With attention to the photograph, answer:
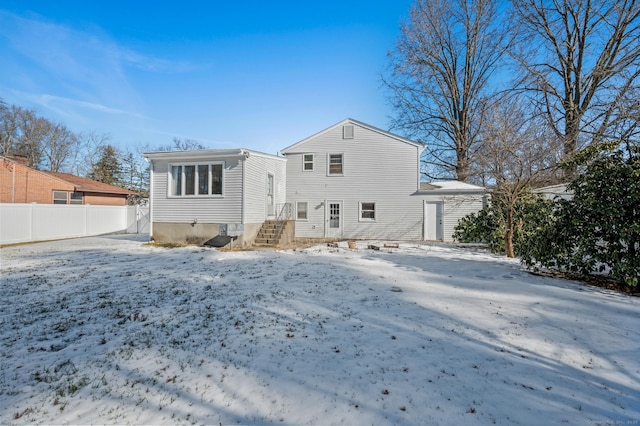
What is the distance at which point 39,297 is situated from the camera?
5.12 m

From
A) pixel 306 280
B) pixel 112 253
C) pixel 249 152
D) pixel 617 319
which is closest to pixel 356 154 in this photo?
pixel 249 152

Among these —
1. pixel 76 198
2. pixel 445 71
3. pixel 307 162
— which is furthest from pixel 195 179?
pixel 445 71

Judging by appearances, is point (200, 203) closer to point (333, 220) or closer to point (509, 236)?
point (333, 220)

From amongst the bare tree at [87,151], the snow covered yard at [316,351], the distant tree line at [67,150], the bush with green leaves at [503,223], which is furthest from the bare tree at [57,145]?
the bush with green leaves at [503,223]

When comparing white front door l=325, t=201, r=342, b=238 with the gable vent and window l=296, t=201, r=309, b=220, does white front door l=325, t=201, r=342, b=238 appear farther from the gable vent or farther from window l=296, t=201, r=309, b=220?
the gable vent

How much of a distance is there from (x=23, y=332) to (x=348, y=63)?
1422 centimetres

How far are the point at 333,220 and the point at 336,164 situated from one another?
310 centimetres

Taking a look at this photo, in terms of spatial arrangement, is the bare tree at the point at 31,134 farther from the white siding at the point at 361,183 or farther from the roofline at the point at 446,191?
the roofline at the point at 446,191

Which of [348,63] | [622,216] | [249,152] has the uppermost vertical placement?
[348,63]

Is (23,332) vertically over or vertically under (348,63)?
under

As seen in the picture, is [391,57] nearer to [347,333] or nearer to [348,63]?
[348,63]

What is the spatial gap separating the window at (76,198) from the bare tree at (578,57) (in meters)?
29.2

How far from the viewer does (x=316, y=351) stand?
327cm

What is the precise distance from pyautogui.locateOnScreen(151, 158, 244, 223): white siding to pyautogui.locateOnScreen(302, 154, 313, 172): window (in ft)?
17.4
